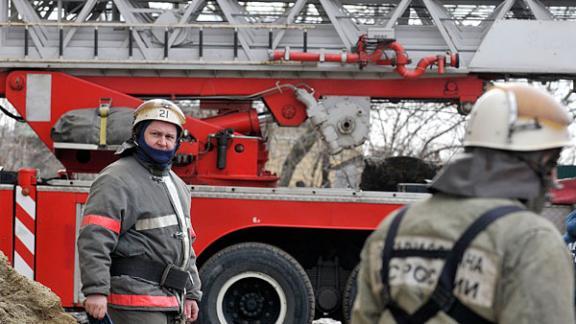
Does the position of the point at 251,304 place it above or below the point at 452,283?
below

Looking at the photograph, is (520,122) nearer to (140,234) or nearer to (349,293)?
(140,234)

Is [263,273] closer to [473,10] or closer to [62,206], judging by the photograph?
[62,206]

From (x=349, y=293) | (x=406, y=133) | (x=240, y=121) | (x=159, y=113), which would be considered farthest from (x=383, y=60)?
(x=406, y=133)

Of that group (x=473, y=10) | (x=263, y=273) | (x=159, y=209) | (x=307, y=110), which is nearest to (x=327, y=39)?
(x=307, y=110)

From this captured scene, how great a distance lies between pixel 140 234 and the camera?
4.54 meters

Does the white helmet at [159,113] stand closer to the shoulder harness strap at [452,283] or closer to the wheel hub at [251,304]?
the shoulder harness strap at [452,283]

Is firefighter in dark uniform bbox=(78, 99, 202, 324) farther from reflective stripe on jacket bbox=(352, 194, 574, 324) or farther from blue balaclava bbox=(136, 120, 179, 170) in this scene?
reflective stripe on jacket bbox=(352, 194, 574, 324)

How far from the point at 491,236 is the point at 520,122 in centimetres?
31

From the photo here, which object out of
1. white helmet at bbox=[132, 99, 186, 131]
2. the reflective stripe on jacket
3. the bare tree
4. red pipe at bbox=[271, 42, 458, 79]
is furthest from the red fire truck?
the bare tree

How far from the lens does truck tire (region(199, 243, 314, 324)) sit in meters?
7.40

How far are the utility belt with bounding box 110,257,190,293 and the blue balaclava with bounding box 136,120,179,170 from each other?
18.3 inches

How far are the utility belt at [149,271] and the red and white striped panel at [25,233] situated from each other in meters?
3.00

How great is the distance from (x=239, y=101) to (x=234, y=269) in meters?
1.43

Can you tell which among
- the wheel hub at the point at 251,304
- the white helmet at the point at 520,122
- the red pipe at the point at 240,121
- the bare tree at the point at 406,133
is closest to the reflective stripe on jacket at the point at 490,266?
the white helmet at the point at 520,122
